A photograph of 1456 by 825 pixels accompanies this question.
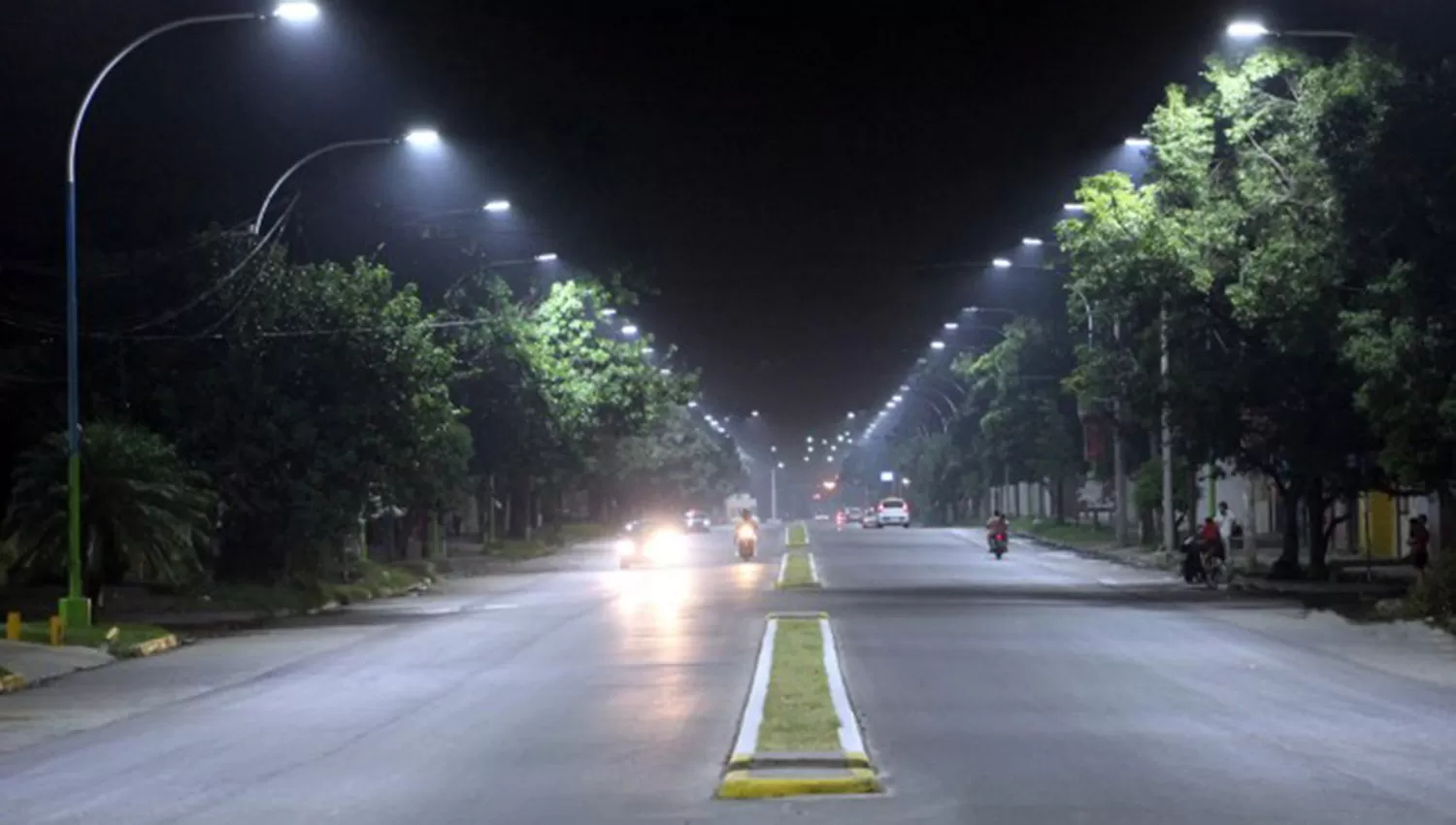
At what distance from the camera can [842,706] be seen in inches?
834

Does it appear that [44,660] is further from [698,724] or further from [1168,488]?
[1168,488]

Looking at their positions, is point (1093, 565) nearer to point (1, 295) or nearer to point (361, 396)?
point (361, 396)

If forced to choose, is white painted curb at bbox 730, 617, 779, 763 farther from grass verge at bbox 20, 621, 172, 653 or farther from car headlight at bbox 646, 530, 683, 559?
car headlight at bbox 646, 530, 683, 559

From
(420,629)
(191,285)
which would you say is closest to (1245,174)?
(420,629)

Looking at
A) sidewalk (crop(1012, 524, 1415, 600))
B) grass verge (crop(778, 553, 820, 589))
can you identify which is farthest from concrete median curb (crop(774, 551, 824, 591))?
sidewalk (crop(1012, 524, 1415, 600))

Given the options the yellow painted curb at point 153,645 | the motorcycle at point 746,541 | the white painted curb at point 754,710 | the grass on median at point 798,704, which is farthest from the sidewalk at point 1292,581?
the yellow painted curb at point 153,645

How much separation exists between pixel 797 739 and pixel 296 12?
17.0 m

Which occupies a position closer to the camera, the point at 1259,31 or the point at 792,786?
the point at 792,786

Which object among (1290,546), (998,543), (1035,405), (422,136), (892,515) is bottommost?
(1290,546)

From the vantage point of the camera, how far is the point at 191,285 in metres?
48.3

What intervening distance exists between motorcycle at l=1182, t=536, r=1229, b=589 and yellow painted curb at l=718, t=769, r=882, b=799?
36178 mm

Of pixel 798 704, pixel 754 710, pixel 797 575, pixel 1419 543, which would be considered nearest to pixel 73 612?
pixel 798 704

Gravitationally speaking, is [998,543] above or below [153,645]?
above

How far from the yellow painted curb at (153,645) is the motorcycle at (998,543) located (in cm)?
3896
